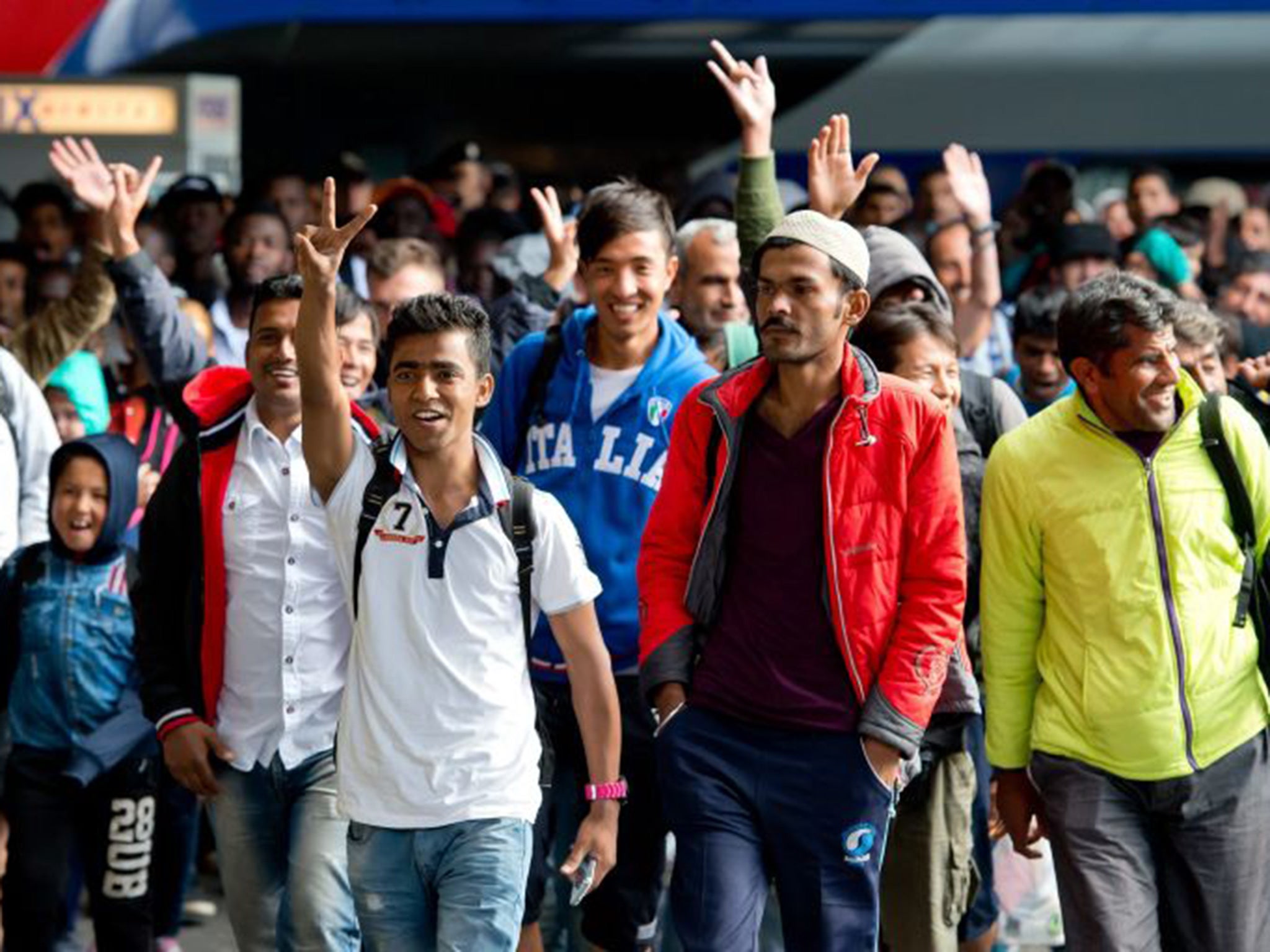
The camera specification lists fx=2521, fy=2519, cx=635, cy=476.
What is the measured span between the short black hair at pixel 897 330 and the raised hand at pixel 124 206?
6.98 feet

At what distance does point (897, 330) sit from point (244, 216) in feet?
14.9

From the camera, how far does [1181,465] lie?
570cm

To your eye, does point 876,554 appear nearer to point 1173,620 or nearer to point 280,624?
point 1173,620

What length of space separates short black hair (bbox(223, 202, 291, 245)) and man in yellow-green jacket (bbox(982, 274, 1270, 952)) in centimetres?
502

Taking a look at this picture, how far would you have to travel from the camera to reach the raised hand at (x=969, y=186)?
27.3 ft

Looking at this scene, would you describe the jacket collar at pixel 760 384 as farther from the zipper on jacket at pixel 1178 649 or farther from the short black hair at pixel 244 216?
the short black hair at pixel 244 216

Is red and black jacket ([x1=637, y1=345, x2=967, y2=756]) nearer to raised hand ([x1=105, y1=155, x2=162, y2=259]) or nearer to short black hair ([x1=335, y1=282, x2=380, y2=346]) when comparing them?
short black hair ([x1=335, y1=282, x2=380, y2=346])

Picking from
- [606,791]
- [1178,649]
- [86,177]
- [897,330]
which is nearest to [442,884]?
[606,791]

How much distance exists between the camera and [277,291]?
6043 millimetres

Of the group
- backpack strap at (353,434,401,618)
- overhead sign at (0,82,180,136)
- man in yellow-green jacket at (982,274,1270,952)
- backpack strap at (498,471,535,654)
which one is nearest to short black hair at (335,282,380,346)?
backpack strap at (353,434,401,618)

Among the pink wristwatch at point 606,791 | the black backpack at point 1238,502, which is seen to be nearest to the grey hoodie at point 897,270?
the black backpack at point 1238,502

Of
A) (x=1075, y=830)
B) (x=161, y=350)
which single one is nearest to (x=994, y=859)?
(x=1075, y=830)

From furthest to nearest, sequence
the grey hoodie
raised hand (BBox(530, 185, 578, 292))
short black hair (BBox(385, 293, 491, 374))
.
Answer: raised hand (BBox(530, 185, 578, 292)) < the grey hoodie < short black hair (BBox(385, 293, 491, 374))

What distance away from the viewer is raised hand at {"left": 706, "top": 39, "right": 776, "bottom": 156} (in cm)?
658
